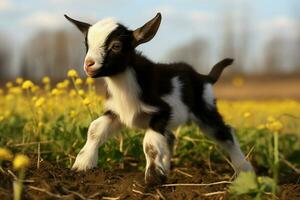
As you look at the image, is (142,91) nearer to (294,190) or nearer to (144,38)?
(144,38)

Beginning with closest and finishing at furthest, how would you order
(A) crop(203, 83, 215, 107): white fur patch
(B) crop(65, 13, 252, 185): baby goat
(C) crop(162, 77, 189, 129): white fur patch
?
(B) crop(65, 13, 252, 185): baby goat, (C) crop(162, 77, 189, 129): white fur patch, (A) crop(203, 83, 215, 107): white fur patch

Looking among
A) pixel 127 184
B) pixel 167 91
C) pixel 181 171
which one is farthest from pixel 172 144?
pixel 127 184

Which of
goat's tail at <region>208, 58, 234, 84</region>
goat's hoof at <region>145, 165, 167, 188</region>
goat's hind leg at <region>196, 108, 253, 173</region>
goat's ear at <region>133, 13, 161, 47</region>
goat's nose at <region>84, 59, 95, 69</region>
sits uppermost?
goat's ear at <region>133, 13, 161, 47</region>

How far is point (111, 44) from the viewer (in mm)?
4402

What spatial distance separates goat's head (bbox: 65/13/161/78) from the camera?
4.29m

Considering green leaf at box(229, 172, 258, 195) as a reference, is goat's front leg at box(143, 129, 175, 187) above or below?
below

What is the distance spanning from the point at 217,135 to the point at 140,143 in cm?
83

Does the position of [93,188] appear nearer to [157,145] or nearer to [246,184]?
[157,145]

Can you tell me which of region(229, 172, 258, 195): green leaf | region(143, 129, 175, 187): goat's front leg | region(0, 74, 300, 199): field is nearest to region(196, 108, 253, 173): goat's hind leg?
region(0, 74, 300, 199): field

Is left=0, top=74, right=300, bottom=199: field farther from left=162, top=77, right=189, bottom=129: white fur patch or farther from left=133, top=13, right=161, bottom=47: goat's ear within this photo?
left=133, top=13, right=161, bottom=47: goat's ear

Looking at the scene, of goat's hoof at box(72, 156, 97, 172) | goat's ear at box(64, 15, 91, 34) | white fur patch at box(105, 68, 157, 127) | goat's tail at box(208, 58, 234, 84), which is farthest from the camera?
goat's tail at box(208, 58, 234, 84)

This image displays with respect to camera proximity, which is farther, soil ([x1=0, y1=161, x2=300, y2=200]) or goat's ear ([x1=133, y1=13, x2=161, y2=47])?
goat's ear ([x1=133, y1=13, x2=161, y2=47])

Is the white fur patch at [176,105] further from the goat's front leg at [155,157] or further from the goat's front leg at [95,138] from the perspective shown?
the goat's front leg at [95,138]

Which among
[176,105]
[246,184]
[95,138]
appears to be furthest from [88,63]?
[246,184]
